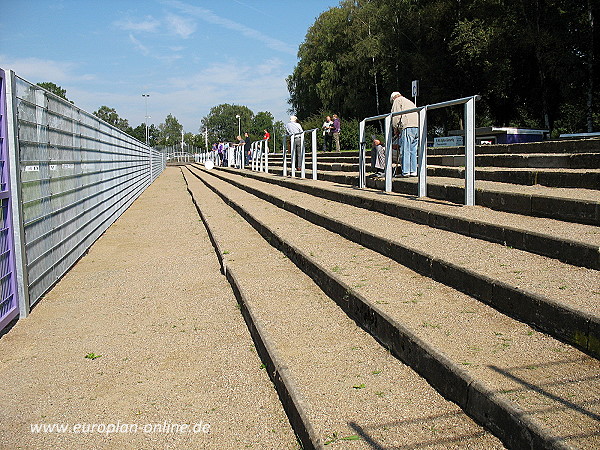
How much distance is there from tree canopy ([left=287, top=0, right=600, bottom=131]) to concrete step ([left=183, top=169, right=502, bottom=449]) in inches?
957

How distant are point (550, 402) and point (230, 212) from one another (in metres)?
10.3

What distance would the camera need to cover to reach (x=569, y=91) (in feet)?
92.4

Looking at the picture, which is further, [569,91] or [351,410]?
[569,91]

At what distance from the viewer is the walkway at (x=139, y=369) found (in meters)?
3.42

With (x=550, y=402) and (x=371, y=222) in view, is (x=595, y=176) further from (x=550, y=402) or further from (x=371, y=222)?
(x=550, y=402)

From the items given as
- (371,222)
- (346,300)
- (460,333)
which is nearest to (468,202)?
(371,222)

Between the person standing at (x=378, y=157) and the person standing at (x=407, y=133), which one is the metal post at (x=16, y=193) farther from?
the person standing at (x=378, y=157)

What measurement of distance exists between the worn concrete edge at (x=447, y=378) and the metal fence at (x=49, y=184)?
10.4 ft

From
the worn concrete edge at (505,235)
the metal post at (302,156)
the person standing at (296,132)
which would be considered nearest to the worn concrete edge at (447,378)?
the worn concrete edge at (505,235)

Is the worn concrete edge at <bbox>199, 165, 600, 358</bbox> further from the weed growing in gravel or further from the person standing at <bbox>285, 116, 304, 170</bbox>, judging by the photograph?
the person standing at <bbox>285, 116, 304, 170</bbox>

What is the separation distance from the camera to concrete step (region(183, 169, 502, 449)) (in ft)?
9.18

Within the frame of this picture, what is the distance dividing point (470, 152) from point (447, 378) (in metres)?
4.39

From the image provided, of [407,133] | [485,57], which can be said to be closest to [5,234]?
[407,133]

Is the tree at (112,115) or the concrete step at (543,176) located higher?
the tree at (112,115)
